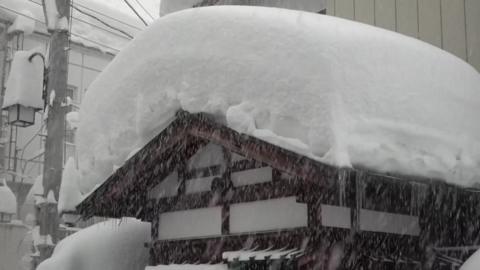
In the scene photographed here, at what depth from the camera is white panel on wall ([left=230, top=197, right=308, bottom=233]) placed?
6.41 m

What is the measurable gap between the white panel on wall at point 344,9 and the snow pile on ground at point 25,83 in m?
5.35

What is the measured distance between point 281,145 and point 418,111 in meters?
1.82

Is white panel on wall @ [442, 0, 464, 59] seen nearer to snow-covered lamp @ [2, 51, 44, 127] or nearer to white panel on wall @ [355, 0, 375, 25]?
white panel on wall @ [355, 0, 375, 25]

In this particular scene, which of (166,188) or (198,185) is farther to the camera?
(166,188)

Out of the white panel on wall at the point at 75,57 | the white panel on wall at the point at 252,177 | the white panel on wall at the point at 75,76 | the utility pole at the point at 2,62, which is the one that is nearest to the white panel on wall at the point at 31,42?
the utility pole at the point at 2,62

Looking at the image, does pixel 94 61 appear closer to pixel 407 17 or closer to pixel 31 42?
pixel 31 42

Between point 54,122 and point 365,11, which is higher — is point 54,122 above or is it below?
below

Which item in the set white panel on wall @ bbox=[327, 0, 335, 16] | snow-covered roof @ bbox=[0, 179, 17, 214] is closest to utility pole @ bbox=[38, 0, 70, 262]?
white panel on wall @ bbox=[327, 0, 335, 16]

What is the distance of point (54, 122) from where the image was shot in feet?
27.1

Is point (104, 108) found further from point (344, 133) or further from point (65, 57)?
point (344, 133)

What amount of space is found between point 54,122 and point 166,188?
1819 millimetres

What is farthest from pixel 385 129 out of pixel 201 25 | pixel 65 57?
pixel 65 57

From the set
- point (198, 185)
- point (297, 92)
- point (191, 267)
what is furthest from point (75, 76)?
point (297, 92)

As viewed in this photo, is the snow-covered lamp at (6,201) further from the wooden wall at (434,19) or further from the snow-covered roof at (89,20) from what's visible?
the wooden wall at (434,19)
